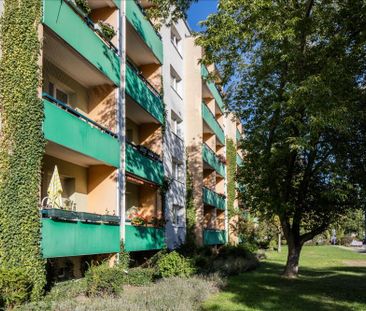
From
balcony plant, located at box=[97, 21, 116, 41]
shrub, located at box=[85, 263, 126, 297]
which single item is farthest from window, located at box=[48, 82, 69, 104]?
shrub, located at box=[85, 263, 126, 297]

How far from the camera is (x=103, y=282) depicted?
556 inches

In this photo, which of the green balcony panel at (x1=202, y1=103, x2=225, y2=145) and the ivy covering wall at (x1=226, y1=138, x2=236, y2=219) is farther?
the ivy covering wall at (x1=226, y1=138, x2=236, y2=219)

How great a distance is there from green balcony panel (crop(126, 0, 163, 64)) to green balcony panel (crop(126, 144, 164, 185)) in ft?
18.3

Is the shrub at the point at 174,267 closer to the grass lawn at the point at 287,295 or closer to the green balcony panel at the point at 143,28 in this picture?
the grass lawn at the point at 287,295

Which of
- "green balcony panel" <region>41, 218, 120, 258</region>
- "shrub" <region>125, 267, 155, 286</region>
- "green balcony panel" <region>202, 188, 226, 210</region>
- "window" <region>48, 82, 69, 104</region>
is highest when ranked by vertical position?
"window" <region>48, 82, 69, 104</region>

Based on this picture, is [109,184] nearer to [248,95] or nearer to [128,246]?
[128,246]

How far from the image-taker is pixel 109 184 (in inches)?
728

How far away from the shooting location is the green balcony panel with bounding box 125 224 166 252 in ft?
63.2

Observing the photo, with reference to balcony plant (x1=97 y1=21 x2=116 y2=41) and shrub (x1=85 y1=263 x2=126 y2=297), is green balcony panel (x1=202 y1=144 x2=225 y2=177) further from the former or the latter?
shrub (x1=85 y1=263 x2=126 y2=297)

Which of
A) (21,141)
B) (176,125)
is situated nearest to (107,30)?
(21,141)

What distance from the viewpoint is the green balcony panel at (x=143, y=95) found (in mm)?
20252

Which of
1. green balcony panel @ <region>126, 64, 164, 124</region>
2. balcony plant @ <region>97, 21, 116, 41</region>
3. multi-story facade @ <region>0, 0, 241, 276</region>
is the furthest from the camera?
green balcony panel @ <region>126, 64, 164, 124</region>

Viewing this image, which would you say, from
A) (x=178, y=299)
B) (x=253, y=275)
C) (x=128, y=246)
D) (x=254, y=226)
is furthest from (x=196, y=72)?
(x=254, y=226)

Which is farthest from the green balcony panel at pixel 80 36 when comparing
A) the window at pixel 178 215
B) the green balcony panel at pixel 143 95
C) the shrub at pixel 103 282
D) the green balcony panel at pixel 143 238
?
the window at pixel 178 215
